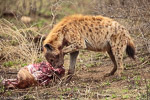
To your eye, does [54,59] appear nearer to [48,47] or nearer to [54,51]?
[54,51]

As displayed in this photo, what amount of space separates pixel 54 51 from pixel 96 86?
966 mm

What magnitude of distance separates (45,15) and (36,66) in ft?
26.2

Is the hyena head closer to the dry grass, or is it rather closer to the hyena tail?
the dry grass

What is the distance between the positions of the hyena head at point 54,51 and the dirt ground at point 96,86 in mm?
373

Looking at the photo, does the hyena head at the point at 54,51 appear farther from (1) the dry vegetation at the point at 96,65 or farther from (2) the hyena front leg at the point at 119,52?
(2) the hyena front leg at the point at 119,52

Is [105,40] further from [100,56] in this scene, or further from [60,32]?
[100,56]

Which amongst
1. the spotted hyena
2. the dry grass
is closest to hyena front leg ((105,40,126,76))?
the spotted hyena

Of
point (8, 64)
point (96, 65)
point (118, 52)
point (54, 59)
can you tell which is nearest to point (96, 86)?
point (54, 59)

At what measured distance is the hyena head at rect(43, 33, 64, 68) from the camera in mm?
6041

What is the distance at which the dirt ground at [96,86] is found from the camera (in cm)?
511

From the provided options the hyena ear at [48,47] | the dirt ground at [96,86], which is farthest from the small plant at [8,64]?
the hyena ear at [48,47]

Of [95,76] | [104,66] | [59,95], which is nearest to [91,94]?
[59,95]

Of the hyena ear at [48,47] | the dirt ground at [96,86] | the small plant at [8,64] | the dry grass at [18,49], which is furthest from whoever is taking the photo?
the small plant at [8,64]

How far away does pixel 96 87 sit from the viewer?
5762 mm
